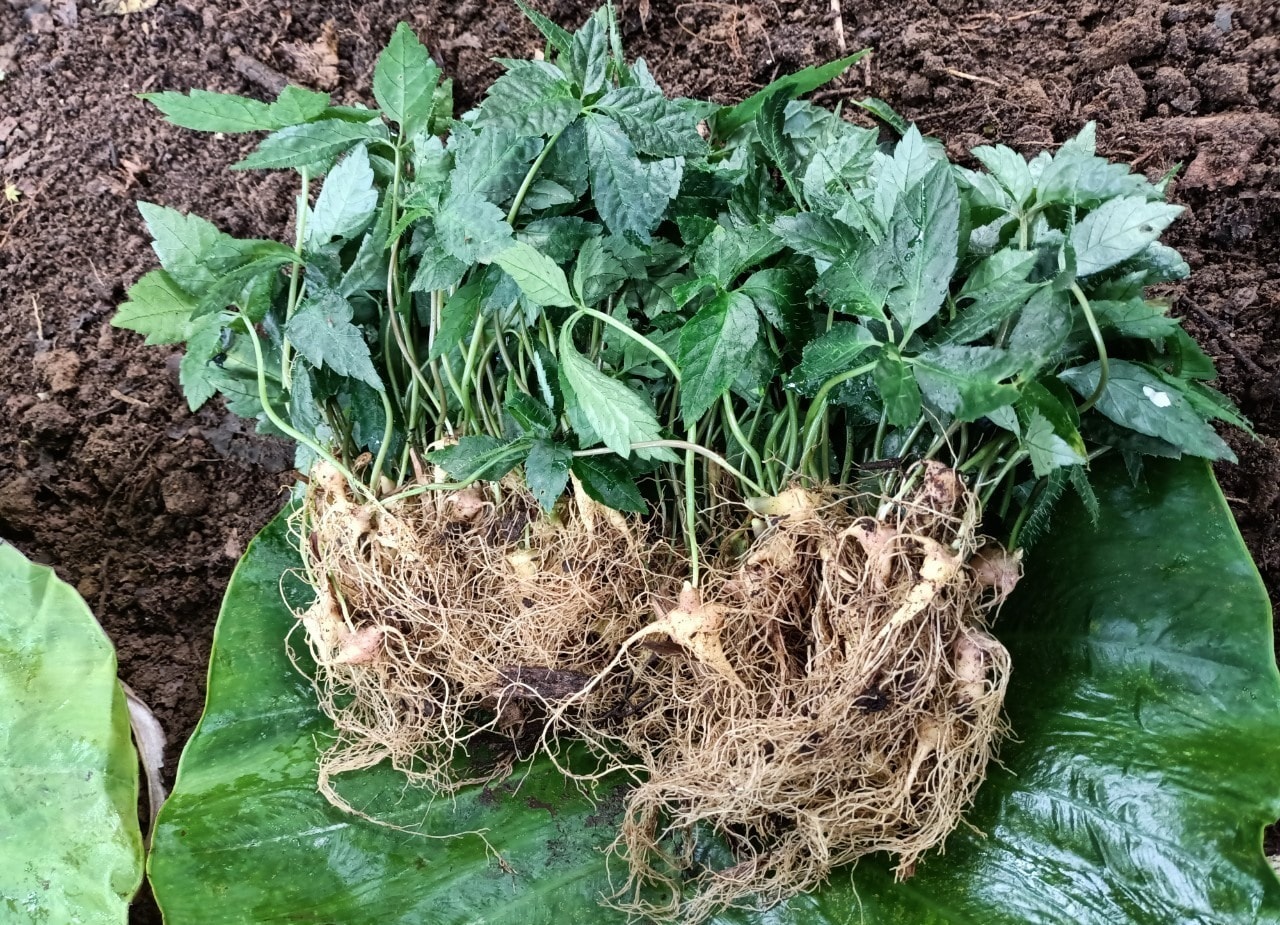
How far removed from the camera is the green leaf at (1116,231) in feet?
2.74

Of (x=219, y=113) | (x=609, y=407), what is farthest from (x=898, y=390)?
(x=219, y=113)

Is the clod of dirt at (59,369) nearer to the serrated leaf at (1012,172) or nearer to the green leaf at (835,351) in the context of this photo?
the green leaf at (835,351)

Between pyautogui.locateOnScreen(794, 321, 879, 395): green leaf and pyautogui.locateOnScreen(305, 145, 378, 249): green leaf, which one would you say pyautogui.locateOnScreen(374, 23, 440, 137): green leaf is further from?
pyautogui.locateOnScreen(794, 321, 879, 395): green leaf

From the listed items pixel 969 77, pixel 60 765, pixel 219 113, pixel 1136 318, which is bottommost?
pixel 60 765

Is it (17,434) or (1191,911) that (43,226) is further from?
(1191,911)

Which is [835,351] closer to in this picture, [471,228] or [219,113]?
[471,228]

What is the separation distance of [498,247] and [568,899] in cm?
76

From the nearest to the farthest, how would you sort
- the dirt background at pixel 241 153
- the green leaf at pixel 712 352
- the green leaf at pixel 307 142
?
the green leaf at pixel 712 352
the green leaf at pixel 307 142
the dirt background at pixel 241 153

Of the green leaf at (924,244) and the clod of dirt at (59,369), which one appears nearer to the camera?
the green leaf at (924,244)

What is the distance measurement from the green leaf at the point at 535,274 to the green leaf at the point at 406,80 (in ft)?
0.71

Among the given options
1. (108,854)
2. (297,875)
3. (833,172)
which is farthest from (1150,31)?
(108,854)

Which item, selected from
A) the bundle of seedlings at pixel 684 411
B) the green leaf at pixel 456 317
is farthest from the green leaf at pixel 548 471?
the green leaf at pixel 456 317

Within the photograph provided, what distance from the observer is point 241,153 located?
54.8 inches

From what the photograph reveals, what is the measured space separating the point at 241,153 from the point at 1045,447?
1.22 metres
